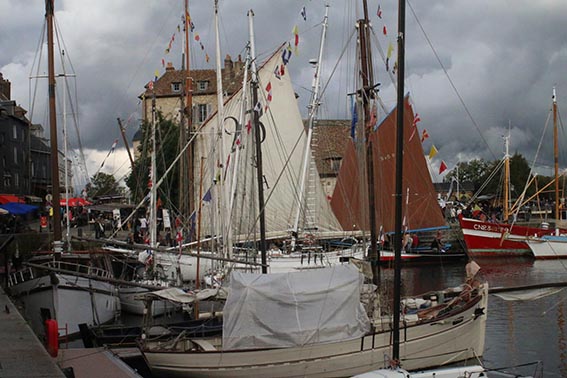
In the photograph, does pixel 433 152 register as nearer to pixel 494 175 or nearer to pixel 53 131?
pixel 53 131

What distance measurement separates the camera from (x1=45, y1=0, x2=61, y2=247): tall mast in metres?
29.7

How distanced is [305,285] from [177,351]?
414cm

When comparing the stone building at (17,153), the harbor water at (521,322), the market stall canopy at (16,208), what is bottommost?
the harbor water at (521,322)

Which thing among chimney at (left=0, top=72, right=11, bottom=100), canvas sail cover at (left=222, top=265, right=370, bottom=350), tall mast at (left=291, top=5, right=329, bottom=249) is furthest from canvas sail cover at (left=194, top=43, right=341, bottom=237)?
chimney at (left=0, top=72, right=11, bottom=100)

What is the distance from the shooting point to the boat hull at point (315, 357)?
822 inches

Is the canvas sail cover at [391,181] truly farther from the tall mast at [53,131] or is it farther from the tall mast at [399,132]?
the tall mast at [399,132]

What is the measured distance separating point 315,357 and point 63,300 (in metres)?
12.2

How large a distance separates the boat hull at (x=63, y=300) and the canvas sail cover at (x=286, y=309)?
9146 millimetres

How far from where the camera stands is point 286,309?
2081 cm

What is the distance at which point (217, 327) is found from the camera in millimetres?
23922

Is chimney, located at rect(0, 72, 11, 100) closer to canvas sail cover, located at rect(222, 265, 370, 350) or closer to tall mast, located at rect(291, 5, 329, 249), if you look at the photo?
tall mast, located at rect(291, 5, 329, 249)

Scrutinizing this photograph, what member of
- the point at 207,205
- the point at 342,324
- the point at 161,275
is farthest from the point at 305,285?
the point at 207,205


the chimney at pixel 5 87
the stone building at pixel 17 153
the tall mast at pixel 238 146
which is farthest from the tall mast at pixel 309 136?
the chimney at pixel 5 87

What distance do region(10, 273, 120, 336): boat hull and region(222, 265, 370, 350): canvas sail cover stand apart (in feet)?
30.0
